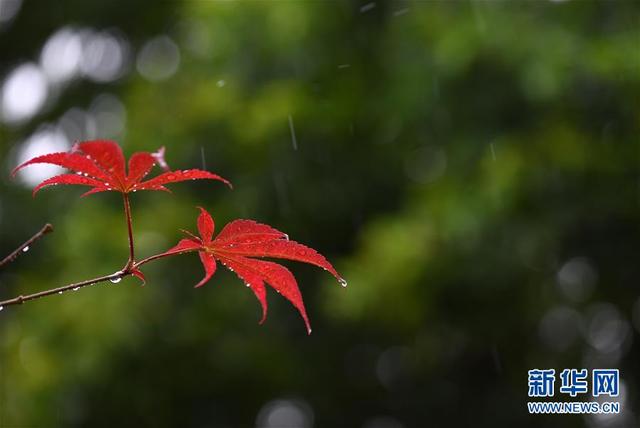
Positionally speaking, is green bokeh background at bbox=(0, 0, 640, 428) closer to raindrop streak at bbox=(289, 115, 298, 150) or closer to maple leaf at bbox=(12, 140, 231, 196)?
raindrop streak at bbox=(289, 115, 298, 150)

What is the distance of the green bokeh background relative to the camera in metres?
3.06

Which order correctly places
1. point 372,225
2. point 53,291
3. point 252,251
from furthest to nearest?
1. point 372,225
2. point 252,251
3. point 53,291

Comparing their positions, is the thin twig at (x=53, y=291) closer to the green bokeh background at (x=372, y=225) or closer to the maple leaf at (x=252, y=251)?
the maple leaf at (x=252, y=251)

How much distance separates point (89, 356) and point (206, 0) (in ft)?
5.01

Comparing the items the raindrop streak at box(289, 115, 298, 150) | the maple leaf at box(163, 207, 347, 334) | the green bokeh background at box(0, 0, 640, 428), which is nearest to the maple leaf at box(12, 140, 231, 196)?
the maple leaf at box(163, 207, 347, 334)

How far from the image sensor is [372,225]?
342 centimetres

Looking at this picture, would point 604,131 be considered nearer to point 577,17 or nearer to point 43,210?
point 577,17

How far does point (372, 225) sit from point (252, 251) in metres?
2.70

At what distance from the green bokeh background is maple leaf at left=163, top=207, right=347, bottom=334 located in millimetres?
2173

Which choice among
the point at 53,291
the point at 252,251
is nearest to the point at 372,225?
the point at 252,251

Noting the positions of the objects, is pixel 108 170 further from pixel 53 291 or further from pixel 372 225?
pixel 372 225

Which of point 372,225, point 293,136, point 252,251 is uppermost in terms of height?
point 252,251

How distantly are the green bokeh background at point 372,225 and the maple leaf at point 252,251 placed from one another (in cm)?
217

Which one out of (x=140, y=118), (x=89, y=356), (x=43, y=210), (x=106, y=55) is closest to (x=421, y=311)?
(x=89, y=356)
